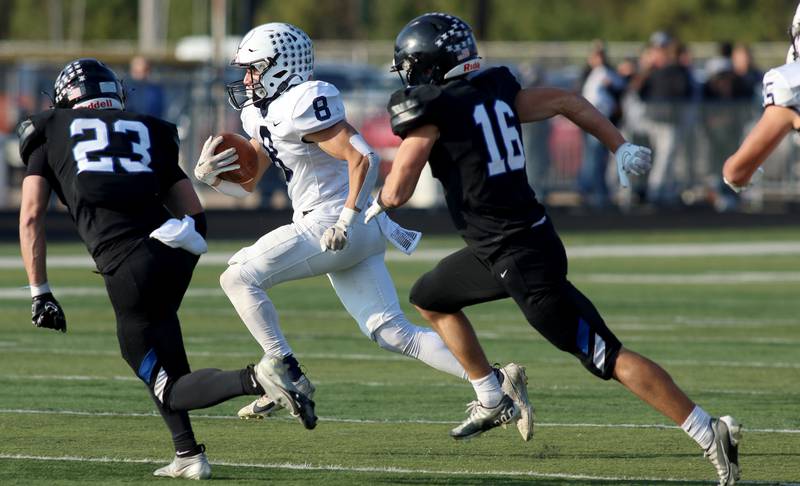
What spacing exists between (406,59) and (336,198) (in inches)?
33.4

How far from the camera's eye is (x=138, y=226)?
6.05 meters

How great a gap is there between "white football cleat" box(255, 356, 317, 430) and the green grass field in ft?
1.00

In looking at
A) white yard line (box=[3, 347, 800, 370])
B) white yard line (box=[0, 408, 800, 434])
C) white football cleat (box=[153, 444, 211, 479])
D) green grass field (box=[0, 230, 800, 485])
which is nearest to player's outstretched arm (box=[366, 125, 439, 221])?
green grass field (box=[0, 230, 800, 485])

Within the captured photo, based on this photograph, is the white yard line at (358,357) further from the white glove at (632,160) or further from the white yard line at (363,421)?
the white glove at (632,160)

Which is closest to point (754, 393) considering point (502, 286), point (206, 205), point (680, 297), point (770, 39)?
point (502, 286)

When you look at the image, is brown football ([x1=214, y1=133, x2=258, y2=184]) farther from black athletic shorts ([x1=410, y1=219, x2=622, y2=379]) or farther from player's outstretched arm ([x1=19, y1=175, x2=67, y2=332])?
black athletic shorts ([x1=410, y1=219, x2=622, y2=379])

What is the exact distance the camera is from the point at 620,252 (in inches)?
669

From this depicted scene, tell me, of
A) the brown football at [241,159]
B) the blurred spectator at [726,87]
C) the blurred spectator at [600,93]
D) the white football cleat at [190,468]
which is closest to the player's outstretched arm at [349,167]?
the brown football at [241,159]

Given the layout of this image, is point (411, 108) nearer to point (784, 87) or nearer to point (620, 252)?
point (784, 87)

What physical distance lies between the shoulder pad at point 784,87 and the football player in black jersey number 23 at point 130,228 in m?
2.11

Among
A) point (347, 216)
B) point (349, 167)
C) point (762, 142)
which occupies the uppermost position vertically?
point (762, 142)

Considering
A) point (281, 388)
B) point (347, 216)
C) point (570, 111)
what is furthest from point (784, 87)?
point (281, 388)

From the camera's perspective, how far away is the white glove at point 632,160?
620 centimetres

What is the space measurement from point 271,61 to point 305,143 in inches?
17.0
